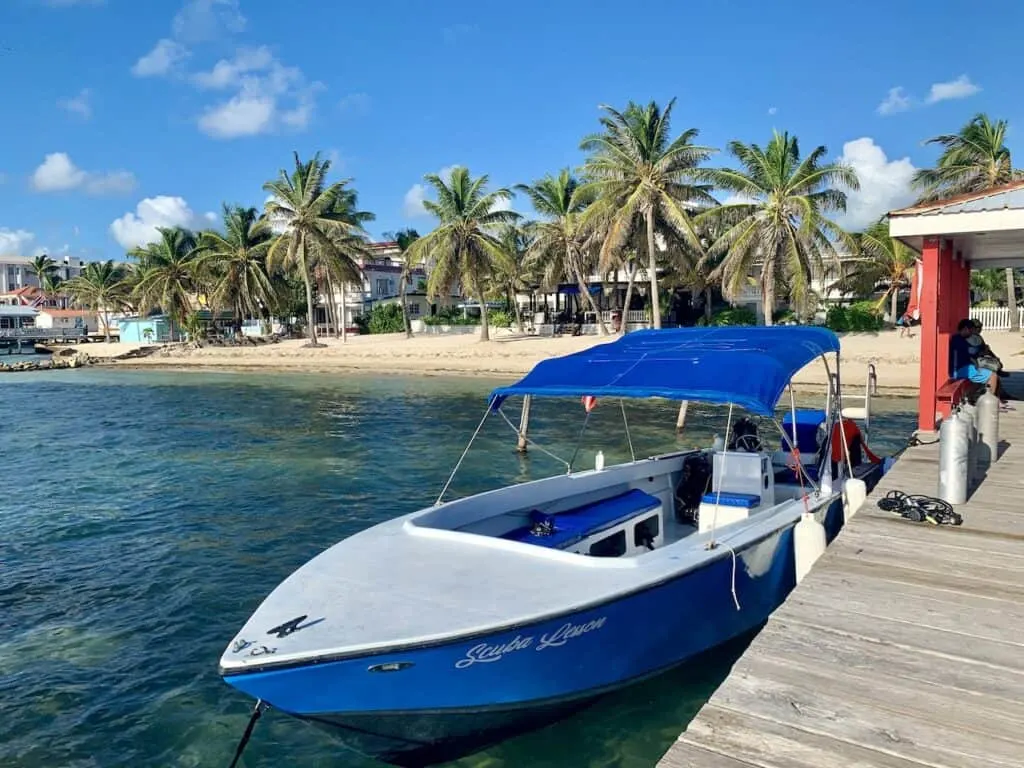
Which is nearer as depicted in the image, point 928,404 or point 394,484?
point 928,404

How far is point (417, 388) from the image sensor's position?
34062 millimetres

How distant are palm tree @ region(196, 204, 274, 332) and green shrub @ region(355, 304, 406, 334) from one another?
8.31 metres

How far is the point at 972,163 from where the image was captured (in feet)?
124

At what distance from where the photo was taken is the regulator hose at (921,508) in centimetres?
656

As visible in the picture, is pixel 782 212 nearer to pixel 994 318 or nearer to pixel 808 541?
pixel 994 318

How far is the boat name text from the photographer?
468 centimetres

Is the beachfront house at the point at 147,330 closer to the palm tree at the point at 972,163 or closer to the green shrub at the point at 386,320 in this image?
the green shrub at the point at 386,320

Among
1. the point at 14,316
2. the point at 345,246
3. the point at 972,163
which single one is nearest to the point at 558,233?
the point at 345,246

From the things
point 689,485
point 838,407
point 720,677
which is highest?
point 838,407

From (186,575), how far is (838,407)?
27.5 feet

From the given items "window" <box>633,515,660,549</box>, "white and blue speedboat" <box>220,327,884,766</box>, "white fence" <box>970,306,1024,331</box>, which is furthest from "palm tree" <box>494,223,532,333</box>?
"white and blue speedboat" <box>220,327,884,766</box>

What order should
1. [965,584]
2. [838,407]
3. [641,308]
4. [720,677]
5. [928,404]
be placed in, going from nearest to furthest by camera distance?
1. [965,584]
2. [720,677]
3. [838,407]
4. [928,404]
5. [641,308]

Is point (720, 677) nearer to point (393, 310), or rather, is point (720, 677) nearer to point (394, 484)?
point (394, 484)

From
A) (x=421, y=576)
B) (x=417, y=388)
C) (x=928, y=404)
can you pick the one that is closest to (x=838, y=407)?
(x=928, y=404)
